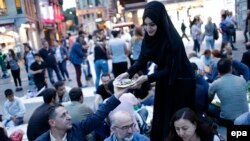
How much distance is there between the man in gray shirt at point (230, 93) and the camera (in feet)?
17.3

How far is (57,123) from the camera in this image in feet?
11.8

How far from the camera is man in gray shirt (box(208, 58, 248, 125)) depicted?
5266 millimetres

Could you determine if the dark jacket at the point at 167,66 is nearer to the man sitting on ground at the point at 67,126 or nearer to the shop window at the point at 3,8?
the man sitting on ground at the point at 67,126

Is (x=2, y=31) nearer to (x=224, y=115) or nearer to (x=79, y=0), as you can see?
(x=224, y=115)

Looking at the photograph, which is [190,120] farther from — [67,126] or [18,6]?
[18,6]

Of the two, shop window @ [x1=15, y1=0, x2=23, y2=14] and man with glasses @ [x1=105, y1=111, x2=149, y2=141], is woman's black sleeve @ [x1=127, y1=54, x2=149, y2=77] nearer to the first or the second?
man with glasses @ [x1=105, y1=111, x2=149, y2=141]

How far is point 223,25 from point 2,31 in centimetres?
1906

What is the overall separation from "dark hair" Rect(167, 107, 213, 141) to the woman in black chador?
9 centimetres

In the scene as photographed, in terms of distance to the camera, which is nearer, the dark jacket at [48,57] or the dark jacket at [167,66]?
the dark jacket at [167,66]

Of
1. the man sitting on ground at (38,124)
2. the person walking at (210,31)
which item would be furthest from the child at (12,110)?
the person walking at (210,31)

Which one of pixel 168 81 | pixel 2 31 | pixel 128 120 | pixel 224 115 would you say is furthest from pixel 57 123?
pixel 2 31

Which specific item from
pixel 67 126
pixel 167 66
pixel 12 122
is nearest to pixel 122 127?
pixel 67 126

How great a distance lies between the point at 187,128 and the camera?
3.11 meters

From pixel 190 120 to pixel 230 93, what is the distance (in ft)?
7.73
